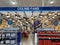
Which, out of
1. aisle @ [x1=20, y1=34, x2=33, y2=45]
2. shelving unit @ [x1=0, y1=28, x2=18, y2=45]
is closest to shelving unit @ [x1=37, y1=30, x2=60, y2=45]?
aisle @ [x1=20, y1=34, x2=33, y2=45]

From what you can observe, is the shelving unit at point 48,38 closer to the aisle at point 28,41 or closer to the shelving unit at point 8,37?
the aisle at point 28,41

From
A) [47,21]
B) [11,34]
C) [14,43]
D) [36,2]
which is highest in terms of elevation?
[36,2]

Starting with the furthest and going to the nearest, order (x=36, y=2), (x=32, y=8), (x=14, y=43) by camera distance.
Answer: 1. (x=36, y=2)
2. (x=32, y=8)
3. (x=14, y=43)

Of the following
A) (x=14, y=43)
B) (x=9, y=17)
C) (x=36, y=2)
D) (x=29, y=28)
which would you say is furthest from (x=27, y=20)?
(x=36, y=2)

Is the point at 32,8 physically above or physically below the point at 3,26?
above

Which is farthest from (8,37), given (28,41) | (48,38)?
(48,38)

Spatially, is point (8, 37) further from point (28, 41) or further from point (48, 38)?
point (48, 38)

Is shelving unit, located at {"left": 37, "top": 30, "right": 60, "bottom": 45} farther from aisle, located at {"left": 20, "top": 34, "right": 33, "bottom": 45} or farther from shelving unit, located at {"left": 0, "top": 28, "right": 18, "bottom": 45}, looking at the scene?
shelving unit, located at {"left": 0, "top": 28, "right": 18, "bottom": 45}

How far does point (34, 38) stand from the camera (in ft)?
8.27

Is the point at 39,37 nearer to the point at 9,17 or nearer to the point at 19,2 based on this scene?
the point at 9,17

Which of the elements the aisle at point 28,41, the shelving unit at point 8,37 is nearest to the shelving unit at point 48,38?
the aisle at point 28,41

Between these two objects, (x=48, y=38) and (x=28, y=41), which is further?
(x=28, y=41)

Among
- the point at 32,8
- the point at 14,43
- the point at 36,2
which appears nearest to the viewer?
the point at 14,43

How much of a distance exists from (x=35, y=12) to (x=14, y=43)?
2.35 feet
